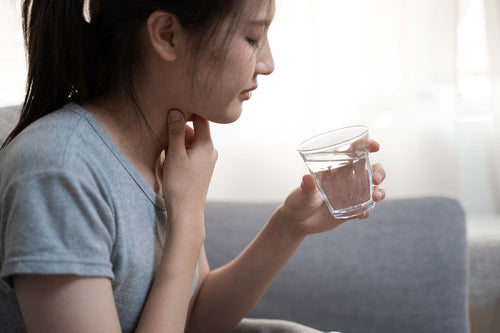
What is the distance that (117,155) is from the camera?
90 cm

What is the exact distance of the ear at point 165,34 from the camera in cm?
89

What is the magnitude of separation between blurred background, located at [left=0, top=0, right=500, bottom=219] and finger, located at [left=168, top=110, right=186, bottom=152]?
1117 millimetres

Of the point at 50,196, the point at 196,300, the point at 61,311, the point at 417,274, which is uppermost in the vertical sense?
the point at 50,196

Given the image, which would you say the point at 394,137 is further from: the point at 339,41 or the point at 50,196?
the point at 50,196

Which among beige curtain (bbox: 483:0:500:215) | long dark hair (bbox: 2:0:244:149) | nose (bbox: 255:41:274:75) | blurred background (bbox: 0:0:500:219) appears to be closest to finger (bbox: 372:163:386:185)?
nose (bbox: 255:41:274:75)

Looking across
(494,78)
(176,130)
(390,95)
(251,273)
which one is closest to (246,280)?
(251,273)

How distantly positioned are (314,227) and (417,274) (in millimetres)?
436

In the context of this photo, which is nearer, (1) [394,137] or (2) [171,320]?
(2) [171,320]

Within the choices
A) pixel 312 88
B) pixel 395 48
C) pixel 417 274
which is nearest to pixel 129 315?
pixel 417 274

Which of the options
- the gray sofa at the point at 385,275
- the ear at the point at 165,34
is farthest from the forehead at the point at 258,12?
the gray sofa at the point at 385,275

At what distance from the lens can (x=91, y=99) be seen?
38.6 inches

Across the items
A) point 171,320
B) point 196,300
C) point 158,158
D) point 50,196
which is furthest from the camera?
point 196,300

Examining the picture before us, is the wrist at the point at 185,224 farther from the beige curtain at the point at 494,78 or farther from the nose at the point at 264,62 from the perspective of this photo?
the beige curtain at the point at 494,78

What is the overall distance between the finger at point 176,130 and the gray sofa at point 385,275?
0.60 meters
